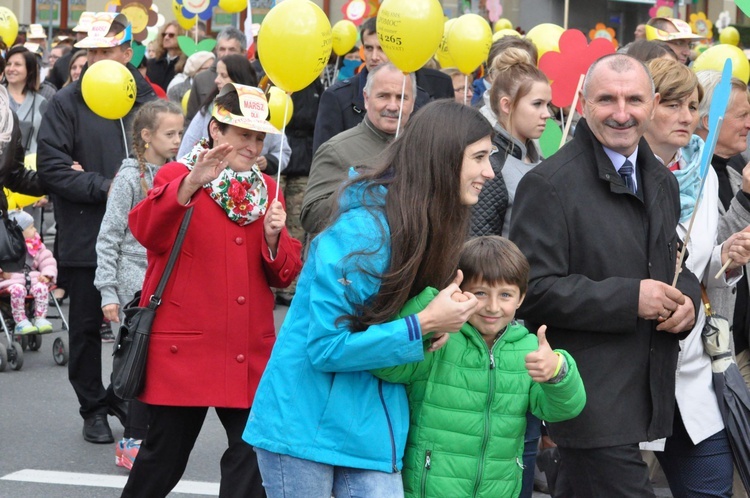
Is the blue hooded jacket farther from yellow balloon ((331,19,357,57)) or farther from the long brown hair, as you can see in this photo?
yellow balloon ((331,19,357,57))

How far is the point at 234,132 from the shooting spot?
4.55m

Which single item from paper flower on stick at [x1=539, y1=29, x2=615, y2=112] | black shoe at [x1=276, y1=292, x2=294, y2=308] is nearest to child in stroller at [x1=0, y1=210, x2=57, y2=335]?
black shoe at [x1=276, y1=292, x2=294, y2=308]

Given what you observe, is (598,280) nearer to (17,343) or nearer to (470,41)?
(470,41)

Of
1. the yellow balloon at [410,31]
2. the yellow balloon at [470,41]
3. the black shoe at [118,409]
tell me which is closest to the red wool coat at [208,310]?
the yellow balloon at [410,31]

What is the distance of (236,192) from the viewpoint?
4621 millimetres

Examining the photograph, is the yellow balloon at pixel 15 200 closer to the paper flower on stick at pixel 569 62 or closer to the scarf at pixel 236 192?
the paper flower on stick at pixel 569 62

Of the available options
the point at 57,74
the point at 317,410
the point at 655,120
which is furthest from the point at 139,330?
the point at 57,74

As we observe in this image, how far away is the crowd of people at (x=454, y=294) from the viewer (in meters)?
3.29

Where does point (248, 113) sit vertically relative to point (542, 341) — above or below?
above

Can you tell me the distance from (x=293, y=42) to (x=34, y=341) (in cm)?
470

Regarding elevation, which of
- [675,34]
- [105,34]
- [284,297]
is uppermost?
[675,34]

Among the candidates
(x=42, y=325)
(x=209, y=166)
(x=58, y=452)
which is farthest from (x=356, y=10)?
(x=209, y=166)

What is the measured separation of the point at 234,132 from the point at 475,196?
1471mm

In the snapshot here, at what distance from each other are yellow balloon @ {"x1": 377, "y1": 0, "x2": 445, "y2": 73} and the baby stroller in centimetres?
369
